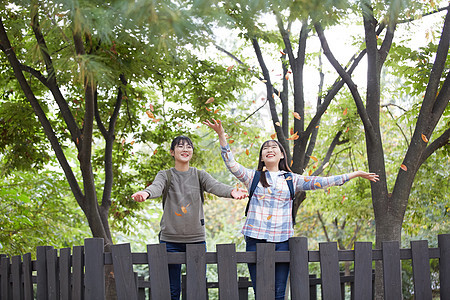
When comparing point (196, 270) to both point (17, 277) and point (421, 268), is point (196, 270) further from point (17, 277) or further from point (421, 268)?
point (17, 277)

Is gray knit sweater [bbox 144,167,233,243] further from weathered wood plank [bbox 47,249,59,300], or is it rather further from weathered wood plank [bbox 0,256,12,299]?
weathered wood plank [bbox 0,256,12,299]

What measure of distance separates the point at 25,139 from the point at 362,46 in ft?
17.2

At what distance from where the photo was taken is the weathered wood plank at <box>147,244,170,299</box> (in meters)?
4.14

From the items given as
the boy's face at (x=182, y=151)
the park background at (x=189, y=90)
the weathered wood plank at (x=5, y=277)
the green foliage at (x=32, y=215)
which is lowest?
the weathered wood plank at (x=5, y=277)

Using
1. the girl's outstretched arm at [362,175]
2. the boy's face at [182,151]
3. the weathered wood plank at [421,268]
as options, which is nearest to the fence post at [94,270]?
the boy's face at [182,151]

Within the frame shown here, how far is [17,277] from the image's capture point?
5.62 metres

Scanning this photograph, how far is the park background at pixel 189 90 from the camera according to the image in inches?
142

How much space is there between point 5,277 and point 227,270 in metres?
3.03

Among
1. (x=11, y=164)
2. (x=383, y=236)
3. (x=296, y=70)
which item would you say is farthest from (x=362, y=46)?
(x=11, y=164)

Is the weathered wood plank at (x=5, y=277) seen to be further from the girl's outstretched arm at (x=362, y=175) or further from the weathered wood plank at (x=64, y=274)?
the girl's outstretched arm at (x=362, y=175)

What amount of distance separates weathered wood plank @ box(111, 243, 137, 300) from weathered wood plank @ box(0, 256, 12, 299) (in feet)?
7.49

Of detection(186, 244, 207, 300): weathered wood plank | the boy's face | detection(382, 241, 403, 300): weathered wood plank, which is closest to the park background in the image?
the boy's face

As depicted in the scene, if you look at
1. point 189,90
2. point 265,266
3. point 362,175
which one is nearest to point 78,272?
point 265,266

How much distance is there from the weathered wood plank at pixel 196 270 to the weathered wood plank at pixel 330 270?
3.10 feet
